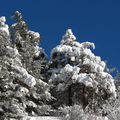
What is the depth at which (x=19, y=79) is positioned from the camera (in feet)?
84.6

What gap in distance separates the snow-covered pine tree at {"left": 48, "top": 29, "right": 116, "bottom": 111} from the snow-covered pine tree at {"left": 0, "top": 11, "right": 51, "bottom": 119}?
1.19 m

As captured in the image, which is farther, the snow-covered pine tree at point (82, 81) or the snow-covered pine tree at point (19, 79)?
the snow-covered pine tree at point (82, 81)

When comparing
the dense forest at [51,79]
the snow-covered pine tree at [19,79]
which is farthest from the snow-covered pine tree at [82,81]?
the snow-covered pine tree at [19,79]

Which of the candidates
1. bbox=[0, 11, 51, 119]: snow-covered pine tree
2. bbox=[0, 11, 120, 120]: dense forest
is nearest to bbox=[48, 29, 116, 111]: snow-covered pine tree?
Answer: bbox=[0, 11, 120, 120]: dense forest

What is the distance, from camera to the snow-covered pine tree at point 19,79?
Answer: 79.5ft

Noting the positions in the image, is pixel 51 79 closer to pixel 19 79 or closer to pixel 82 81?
pixel 82 81

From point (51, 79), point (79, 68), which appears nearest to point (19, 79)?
point (51, 79)

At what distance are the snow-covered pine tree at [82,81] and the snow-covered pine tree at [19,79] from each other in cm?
119

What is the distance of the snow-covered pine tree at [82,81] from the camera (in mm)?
28453

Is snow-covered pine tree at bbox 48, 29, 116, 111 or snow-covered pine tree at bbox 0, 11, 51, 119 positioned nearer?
snow-covered pine tree at bbox 0, 11, 51, 119

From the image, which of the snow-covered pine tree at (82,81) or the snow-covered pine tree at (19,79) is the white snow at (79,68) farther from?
the snow-covered pine tree at (19,79)

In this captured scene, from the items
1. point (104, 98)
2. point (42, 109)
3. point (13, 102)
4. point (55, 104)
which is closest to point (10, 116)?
point (13, 102)

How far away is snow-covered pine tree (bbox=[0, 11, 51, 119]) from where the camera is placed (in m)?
24.2

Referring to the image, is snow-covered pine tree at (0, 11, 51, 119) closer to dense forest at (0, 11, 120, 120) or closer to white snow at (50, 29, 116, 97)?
dense forest at (0, 11, 120, 120)
